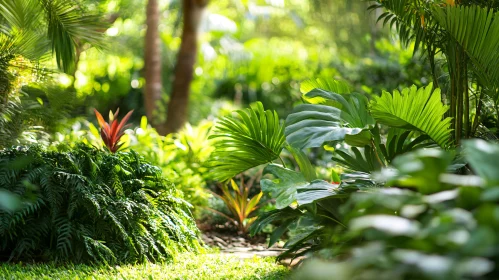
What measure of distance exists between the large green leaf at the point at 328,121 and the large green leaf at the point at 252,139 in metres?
0.58

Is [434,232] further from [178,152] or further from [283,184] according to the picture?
[178,152]

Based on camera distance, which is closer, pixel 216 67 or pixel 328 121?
pixel 328 121

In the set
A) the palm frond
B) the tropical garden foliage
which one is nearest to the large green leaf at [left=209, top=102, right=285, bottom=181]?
the tropical garden foliage

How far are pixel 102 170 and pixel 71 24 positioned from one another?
1.33m

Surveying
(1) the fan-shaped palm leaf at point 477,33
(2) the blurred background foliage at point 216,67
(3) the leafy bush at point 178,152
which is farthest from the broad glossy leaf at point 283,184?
(2) the blurred background foliage at point 216,67

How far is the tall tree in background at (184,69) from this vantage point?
9.16 metres

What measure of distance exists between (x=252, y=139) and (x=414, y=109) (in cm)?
129

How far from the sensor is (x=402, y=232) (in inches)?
67.0

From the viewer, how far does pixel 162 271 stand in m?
4.09

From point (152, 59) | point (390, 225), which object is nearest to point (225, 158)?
point (390, 225)

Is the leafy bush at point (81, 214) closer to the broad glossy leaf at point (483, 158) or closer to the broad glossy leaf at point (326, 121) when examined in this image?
the broad glossy leaf at point (326, 121)

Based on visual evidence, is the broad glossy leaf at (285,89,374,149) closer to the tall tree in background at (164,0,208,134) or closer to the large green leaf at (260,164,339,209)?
the large green leaf at (260,164,339,209)

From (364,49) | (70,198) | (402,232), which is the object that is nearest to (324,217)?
(70,198)

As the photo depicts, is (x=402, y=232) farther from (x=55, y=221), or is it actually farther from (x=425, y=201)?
(x=55, y=221)
